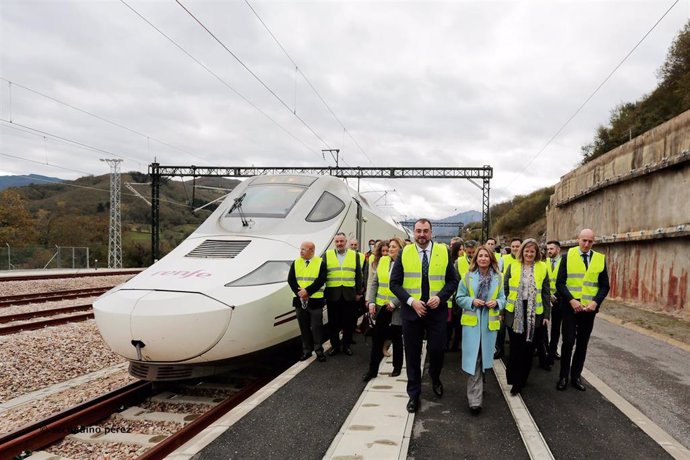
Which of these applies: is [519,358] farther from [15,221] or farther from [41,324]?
[15,221]

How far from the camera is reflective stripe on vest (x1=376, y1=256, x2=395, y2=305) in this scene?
20.5 ft

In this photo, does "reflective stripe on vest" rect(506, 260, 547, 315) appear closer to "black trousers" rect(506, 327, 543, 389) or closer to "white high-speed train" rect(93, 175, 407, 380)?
"black trousers" rect(506, 327, 543, 389)

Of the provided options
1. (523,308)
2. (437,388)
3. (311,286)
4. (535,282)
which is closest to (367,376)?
(437,388)

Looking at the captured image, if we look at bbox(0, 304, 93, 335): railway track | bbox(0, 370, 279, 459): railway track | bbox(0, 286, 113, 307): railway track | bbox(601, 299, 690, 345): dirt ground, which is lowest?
bbox(0, 286, 113, 307): railway track

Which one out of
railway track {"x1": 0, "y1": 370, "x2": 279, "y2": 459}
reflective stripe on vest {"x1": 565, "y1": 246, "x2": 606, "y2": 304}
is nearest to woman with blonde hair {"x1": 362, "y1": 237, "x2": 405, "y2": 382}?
railway track {"x1": 0, "y1": 370, "x2": 279, "y2": 459}

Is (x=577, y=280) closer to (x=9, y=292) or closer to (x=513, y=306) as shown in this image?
(x=513, y=306)

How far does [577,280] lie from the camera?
5.70 metres

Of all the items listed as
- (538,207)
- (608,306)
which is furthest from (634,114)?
(608,306)

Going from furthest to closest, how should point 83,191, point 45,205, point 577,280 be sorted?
1. point 83,191
2. point 45,205
3. point 577,280

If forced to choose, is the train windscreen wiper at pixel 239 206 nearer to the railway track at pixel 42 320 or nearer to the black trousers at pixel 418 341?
the black trousers at pixel 418 341

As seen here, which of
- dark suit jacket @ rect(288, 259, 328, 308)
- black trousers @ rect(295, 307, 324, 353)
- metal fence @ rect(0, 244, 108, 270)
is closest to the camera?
dark suit jacket @ rect(288, 259, 328, 308)

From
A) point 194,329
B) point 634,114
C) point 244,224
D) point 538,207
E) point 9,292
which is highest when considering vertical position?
point 634,114

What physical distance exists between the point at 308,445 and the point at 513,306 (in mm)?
2768

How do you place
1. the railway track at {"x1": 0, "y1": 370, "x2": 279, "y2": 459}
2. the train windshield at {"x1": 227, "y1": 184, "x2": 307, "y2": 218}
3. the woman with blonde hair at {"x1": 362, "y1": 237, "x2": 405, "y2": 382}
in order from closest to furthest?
1. the railway track at {"x1": 0, "y1": 370, "x2": 279, "y2": 459}
2. the woman with blonde hair at {"x1": 362, "y1": 237, "x2": 405, "y2": 382}
3. the train windshield at {"x1": 227, "y1": 184, "x2": 307, "y2": 218}
